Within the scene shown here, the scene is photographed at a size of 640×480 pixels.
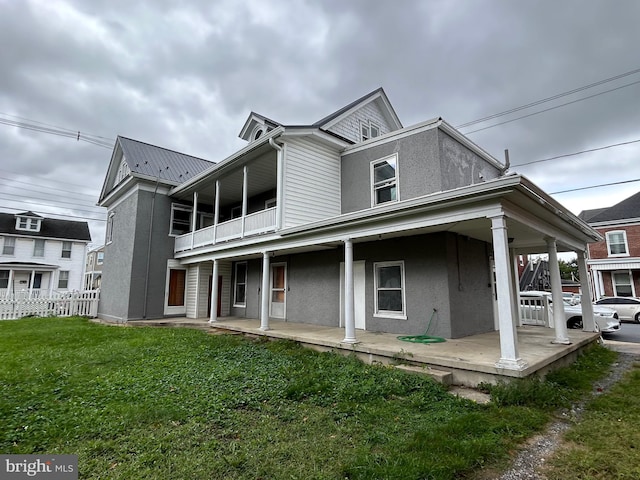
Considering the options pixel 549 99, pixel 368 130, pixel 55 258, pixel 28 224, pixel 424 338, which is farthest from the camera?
pixel 55 258

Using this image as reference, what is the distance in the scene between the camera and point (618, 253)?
22125 mm

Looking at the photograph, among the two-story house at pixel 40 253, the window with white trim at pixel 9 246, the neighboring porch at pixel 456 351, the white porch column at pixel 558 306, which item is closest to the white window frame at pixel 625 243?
the neighboring porch at pixel 456 351

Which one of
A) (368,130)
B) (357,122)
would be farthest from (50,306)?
(368,130)

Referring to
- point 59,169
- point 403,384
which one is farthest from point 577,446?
point 59,169

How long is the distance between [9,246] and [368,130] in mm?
31358

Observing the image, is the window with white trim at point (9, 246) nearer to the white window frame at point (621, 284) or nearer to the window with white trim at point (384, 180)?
the window with white trim at point (384, 180)

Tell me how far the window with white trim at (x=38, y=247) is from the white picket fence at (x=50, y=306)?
14320 mm

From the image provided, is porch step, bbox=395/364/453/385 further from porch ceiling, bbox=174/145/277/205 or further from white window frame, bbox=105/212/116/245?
white window frame, bbox=105/212/116/245

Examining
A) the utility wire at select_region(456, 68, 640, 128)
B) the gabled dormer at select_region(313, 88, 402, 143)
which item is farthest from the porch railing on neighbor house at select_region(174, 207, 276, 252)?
the utility wire at select_region(456, 68, 640, 128)

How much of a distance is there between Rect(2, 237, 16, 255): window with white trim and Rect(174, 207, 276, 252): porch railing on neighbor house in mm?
22754

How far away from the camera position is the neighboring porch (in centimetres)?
500

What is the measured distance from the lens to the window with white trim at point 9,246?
86.3 feet

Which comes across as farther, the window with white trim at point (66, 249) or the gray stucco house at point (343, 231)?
the window with white trim at point (66, 249)

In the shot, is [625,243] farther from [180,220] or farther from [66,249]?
[66,249]
